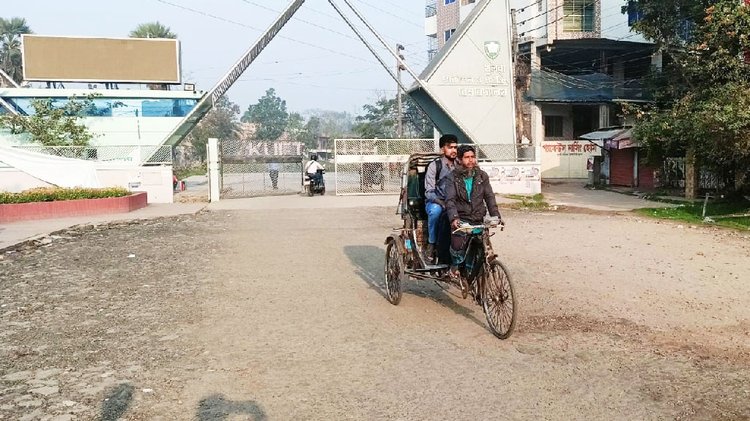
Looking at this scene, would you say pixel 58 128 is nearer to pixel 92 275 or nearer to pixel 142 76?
pixel 142 76

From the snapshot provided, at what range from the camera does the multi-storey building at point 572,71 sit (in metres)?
34.2

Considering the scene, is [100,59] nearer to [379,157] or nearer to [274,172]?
[274,172]

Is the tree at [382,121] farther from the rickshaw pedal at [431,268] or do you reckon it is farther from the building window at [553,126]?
the rickshaw pedal at [431,268]

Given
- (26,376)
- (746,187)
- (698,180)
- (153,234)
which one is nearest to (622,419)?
(26,376)

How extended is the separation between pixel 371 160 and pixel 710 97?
1196 cm

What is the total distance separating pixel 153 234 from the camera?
44.1 feet

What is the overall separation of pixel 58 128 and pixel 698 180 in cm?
2505

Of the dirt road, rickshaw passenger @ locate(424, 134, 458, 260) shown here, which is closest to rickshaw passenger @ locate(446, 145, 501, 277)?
rickshaw passenger @ locate(424, 134, 458, 260)

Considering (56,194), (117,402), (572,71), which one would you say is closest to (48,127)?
(56,194)

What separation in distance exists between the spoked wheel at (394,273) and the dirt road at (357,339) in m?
0.27

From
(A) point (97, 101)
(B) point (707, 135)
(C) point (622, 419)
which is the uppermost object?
(A) point (97, 101)

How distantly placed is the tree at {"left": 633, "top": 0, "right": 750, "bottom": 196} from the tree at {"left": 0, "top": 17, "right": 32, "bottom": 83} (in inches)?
2045

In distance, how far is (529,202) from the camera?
2052 cm

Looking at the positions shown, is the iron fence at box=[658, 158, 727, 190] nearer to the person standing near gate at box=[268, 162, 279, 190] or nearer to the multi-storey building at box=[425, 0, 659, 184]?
the multi-storey building at box=[425, 0, 659, 184]
